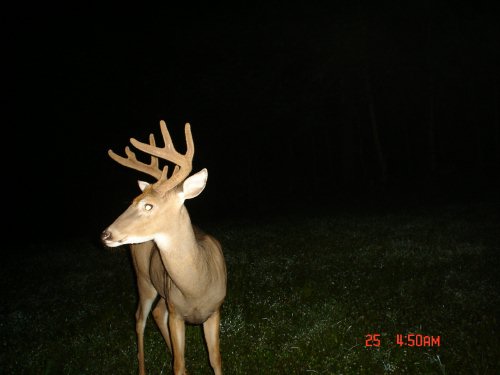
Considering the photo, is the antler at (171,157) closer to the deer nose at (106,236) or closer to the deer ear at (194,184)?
the deer ear at (194,184)

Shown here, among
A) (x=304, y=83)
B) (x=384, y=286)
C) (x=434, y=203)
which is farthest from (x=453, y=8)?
(x=384, y=286)

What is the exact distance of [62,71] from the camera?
2534 cm

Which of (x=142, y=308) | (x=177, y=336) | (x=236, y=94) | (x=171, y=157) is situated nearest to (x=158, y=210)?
(x=171, y=157)

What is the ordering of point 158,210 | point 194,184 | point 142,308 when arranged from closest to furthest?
point 158,210 → point 194,184 → point 142,308

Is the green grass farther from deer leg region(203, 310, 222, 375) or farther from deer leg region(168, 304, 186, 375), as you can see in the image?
deer leg region(168, 304, 186, 375)

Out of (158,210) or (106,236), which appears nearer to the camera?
(106,236)

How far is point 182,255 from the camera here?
3.56m

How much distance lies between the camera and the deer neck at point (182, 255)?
3.54m

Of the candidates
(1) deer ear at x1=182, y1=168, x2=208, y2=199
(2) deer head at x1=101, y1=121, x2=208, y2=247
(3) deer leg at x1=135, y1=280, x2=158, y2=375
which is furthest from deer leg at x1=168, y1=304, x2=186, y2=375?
(1) deer ear at x1=182, y1=168, x2=208, y2=199

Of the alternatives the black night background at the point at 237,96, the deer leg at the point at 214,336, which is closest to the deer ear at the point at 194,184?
the deer leg at the point at 214,336

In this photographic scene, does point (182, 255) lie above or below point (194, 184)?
below

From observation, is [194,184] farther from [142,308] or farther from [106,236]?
[142,308]

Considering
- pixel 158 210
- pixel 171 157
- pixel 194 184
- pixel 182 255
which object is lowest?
pixel 182 255

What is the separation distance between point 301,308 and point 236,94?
22.0 m
